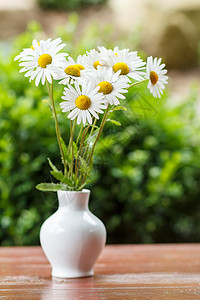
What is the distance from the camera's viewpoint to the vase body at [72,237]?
1.07 meters

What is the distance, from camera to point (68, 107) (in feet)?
3.27

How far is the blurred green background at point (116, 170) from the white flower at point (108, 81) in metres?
0.75

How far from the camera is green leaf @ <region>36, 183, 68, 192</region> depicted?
3.52ft

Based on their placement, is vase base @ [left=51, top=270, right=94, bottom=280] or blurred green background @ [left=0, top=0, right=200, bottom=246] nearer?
vase base @ [left=51, top=270, right=94, bottom=280]

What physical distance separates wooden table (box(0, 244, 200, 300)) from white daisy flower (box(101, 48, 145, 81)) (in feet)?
1.49

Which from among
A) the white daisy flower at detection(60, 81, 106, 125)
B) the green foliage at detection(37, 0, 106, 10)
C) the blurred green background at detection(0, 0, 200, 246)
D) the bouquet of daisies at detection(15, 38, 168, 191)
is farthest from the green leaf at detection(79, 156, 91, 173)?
the green foliage at detection(37, 0, 106, 10)

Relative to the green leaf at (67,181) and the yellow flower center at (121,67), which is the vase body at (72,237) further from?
the yellow flower center at (121,67)

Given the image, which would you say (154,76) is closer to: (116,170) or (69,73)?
(69,73)

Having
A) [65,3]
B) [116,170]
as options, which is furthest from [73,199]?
[65,3]

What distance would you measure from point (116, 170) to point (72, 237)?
3.24 ft

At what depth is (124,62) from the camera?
104 centimetres

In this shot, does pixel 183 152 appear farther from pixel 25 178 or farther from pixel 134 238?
pixel 25 178

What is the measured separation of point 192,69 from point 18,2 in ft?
10.9

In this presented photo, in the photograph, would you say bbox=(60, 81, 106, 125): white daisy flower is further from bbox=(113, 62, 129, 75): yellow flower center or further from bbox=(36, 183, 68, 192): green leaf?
bbox=(36, 183, 68, 192): green leaf
